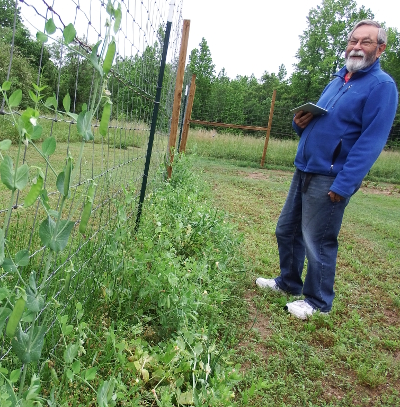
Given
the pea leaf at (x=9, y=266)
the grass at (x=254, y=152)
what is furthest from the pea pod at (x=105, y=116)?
the grass at (x=254, y=152)

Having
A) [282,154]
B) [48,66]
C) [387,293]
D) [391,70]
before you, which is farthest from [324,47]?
[48,66]

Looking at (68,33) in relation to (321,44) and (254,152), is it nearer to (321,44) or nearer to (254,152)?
(254,152)

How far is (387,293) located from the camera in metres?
2.93

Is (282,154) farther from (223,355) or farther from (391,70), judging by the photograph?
(391,70)

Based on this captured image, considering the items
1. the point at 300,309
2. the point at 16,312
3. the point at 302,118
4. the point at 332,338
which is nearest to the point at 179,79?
the point at 302,118

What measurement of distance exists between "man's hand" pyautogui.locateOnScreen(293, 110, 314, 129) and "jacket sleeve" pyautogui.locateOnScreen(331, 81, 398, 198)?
357mm

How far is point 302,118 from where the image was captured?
2383mm

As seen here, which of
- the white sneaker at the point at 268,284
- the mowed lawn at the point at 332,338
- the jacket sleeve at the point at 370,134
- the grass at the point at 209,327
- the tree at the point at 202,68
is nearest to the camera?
the grass at the point at 209,327

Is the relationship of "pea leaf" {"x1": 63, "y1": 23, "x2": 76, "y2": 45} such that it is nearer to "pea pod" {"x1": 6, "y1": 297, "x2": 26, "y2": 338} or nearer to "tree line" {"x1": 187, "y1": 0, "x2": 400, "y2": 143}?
"pea pod" {"x1": 6, "y1": 297, "x2": 26, "y2": 338}

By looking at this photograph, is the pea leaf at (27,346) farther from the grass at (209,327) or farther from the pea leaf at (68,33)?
the pea leaf at (68,33)

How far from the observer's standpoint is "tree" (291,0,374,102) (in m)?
25.0

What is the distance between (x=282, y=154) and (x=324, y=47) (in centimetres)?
1779

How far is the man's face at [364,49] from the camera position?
2105mm

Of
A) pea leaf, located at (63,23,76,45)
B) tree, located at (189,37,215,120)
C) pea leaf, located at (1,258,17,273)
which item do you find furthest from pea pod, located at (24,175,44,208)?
tree, located at (189,37,215,120)
